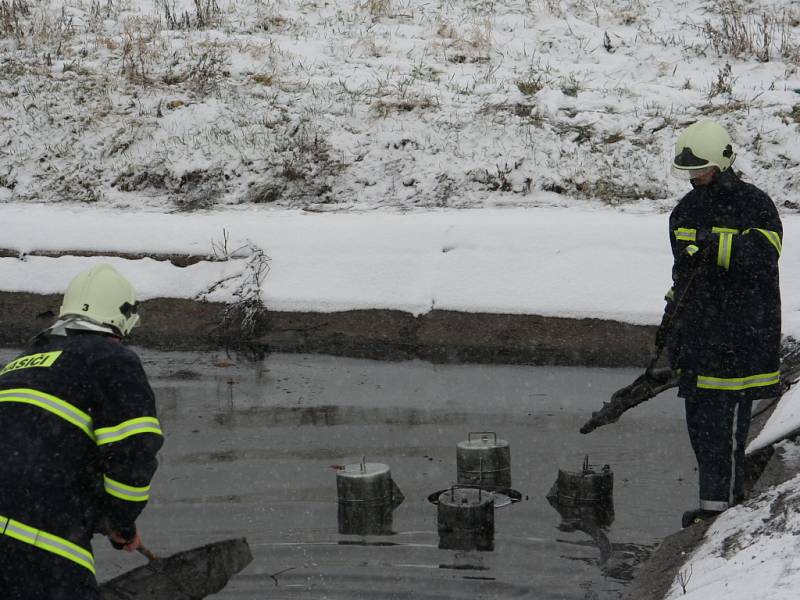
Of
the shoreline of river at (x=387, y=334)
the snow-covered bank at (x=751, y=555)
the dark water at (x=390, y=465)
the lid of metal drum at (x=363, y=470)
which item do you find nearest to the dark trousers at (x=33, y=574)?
the dark water at (x=390, y=465)

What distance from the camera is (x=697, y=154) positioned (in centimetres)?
490

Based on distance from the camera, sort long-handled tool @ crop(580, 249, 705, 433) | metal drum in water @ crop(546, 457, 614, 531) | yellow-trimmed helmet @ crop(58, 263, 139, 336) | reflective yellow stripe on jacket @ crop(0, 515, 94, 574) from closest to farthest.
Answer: reflective yellow stripe on jacket @ crop(0, 515, 94, 574) → yellow-trimmed helmet @ crop(58, 263, 139, 336) → long-handled tool @ crop(580, 249, 705, 433) → metal drum in water @ crop(546, 457, 614, 531)

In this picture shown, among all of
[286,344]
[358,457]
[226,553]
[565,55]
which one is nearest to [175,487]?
[358,457]

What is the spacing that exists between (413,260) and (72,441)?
21.9 ft

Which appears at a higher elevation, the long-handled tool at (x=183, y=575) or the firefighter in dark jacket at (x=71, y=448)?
the firefighter in dark jacket at (x=71, y=448)

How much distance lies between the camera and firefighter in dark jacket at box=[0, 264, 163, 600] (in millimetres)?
3232

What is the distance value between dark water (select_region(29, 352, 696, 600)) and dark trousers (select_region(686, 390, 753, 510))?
16.2 inches

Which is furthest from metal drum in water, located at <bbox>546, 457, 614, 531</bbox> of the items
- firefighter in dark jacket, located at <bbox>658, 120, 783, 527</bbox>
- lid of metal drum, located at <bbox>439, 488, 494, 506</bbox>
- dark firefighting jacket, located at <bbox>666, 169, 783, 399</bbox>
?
dark firefighting jacket, located at <bbox>666, 169, 783, 399</bbox>

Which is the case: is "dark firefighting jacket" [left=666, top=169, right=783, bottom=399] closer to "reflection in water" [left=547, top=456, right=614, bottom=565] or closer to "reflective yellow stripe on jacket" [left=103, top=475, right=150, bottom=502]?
"reflection in water" [left=547, top=456, right=614, bottom=565]

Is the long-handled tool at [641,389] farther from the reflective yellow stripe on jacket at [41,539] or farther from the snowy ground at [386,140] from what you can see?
the reflective yellow stripe on jacket at [41,539]

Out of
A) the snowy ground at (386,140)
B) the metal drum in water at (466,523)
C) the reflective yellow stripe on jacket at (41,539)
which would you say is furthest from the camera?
the snowy ground at (386,140)

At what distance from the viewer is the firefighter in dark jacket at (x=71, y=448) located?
10.6ft

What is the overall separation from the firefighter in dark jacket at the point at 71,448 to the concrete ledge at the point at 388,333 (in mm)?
5496

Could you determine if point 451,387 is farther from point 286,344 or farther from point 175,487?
point 175,487
